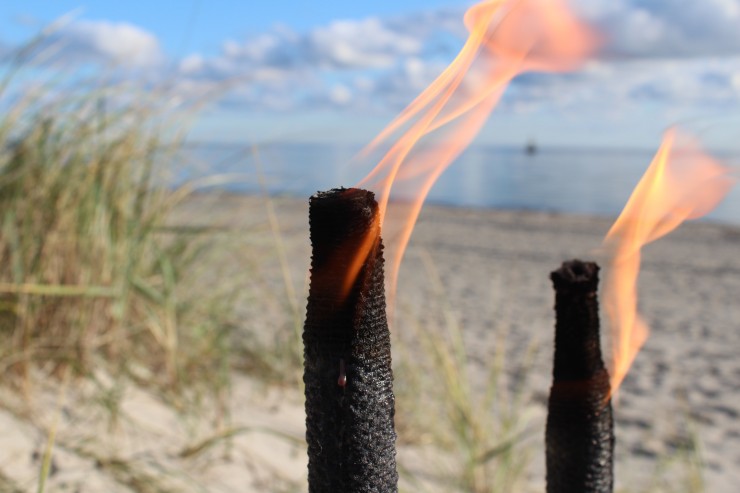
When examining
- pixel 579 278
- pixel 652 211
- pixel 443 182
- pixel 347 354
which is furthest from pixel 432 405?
pixel 443 182

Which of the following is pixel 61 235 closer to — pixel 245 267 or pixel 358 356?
pixel 245 267

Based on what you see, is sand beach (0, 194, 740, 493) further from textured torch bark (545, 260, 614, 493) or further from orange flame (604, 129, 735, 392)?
textured torch bark (545, 260, 614, 493)

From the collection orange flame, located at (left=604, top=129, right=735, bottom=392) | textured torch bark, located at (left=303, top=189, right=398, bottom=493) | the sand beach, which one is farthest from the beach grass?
textured torch bark, located at (left=303, top=189, right=398, bottom=493)

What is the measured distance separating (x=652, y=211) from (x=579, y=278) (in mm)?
252

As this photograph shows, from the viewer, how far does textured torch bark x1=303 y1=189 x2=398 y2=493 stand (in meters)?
0.80

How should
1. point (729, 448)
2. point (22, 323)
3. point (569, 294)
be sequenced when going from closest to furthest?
point (569, 294)
point (22, 323)
point (729, 448)

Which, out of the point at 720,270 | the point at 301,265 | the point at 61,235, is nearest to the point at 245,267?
the point at 61,235

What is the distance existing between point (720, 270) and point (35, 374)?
11.2 meters

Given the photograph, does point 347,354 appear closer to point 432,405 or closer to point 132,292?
point 132,292

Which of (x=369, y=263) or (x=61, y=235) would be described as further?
(x=61, y=235)

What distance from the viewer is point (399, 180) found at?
101 cm

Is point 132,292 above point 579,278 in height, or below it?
above

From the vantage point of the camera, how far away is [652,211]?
127 cm

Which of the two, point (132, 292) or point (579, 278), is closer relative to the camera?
point (579, 278)
